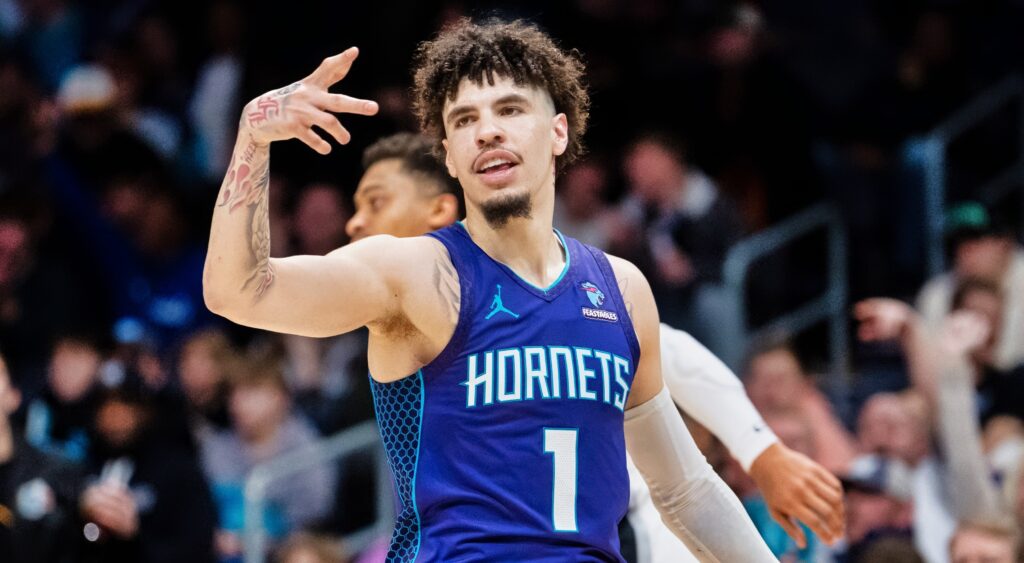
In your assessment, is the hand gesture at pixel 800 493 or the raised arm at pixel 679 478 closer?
the raised arm at pixel 679 478

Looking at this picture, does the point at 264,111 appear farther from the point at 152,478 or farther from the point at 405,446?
the point at 152,478

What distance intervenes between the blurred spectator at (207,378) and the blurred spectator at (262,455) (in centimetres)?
8

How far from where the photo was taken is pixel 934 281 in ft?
30.8

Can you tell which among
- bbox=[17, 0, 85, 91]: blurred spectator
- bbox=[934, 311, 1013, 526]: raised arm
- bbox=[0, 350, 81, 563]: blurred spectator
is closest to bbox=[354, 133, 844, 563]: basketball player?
bbox=[0, 350, 81, 563]: blurred spectator

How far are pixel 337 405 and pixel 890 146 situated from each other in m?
4.19

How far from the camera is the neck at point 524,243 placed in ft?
13.0

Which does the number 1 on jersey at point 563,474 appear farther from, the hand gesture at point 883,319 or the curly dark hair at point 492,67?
the hand gesture at point 883,319

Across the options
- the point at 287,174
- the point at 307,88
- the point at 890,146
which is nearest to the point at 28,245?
the point at 287,174

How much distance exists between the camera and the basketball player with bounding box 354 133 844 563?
4.62 metres

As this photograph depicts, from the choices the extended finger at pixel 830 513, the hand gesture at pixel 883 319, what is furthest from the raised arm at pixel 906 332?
the extended finger at pixel 830 513

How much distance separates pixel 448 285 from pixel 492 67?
61 centimetres

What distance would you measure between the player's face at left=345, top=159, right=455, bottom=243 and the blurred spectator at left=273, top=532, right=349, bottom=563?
253cm

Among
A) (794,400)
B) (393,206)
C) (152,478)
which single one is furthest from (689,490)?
(152,478)

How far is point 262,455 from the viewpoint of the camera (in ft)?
29.4
